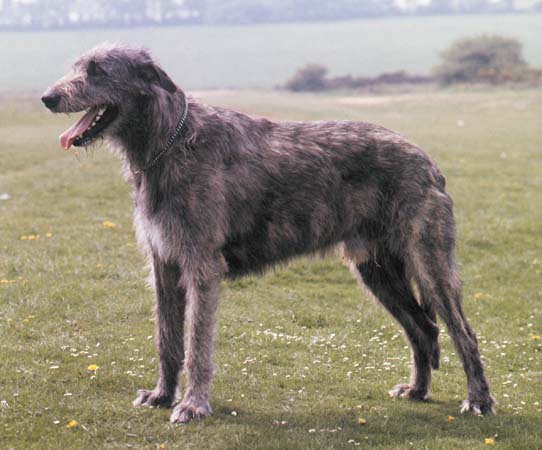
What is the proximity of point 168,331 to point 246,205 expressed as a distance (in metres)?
1.28

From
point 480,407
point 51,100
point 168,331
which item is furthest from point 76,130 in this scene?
point 480,407

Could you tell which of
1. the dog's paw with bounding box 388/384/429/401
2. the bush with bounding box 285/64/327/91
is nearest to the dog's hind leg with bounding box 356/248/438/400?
the dog's paw with bounding box 388/384/429/401

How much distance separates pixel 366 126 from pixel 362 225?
2.94 feet

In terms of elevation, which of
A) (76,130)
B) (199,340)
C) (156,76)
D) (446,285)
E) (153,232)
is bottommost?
(199,340)

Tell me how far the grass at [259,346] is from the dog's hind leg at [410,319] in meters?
0.23

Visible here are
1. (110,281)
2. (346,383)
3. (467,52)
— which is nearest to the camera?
(346,383)

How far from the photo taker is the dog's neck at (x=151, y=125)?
7137 mm

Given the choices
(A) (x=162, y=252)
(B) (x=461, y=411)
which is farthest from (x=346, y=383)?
(A) (x=162, y=252)

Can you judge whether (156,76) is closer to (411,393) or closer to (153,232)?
(153,232)

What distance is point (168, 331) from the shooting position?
7.63 metres

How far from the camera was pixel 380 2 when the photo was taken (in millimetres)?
170250

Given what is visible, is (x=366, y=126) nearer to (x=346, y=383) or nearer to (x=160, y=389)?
(x=346, y=383)

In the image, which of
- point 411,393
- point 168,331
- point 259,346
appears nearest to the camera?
point 168,331

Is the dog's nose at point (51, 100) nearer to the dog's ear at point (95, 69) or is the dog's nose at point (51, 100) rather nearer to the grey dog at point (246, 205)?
the grey dog at point (246, 205)
